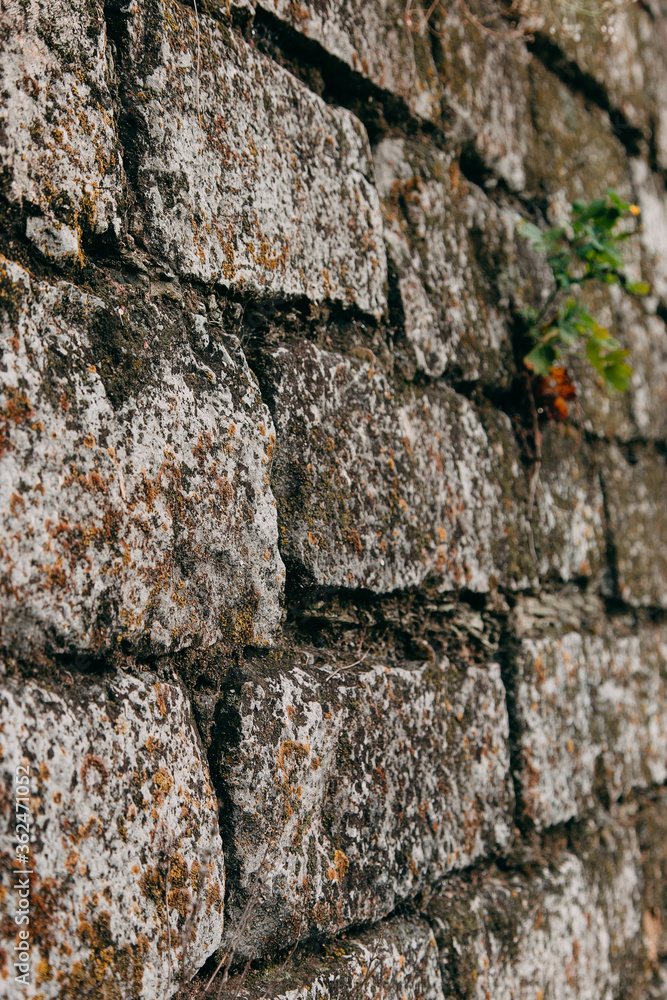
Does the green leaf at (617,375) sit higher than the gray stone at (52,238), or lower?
higher

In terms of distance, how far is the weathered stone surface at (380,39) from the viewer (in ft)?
5.06

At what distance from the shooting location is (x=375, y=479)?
1526 mm

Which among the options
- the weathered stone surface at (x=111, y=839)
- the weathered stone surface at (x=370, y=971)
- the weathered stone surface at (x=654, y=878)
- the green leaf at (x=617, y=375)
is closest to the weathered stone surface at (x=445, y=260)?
the green leaf at (x=617, y=375)

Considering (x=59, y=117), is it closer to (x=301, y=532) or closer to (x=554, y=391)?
(x=301, y=532)

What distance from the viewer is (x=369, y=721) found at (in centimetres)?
143

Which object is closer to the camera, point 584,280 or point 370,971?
point 370,971

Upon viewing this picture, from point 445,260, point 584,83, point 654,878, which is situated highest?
point 584,83

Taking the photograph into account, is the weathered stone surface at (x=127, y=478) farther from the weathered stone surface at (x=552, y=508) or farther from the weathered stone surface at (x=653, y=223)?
the weathered stone surface at (x=653, y=223)

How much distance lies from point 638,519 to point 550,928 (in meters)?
1.26

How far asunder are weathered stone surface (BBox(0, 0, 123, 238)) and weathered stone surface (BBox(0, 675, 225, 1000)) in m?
0.62

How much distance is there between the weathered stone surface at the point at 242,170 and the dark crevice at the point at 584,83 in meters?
1.08

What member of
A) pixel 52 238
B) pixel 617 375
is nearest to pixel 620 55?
pixel 617 375

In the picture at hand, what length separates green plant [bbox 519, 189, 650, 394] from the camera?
2.00 metres

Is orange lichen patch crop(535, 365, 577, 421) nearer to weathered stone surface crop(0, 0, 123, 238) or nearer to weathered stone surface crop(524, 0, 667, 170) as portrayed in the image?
weathered stone surface crop(524, 0, 667, 170)
